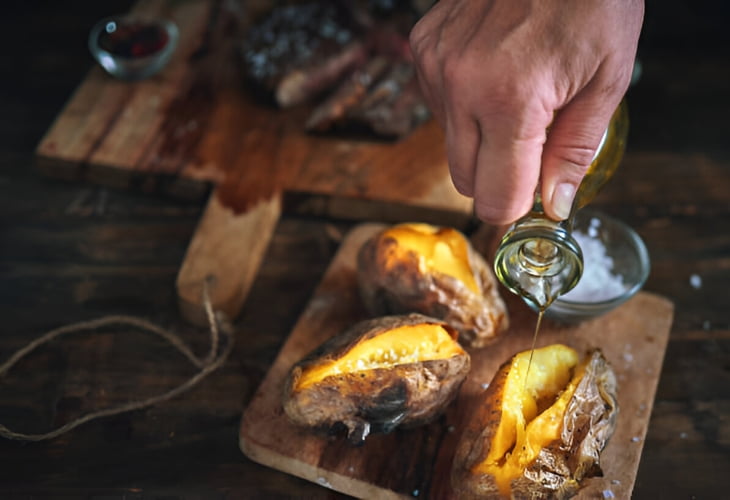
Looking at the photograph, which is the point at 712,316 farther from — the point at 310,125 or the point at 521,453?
the point at 310,125

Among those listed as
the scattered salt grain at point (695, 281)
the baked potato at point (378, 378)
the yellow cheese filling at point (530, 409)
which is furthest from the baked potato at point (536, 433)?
the scattered salt grain at point (695, 281)

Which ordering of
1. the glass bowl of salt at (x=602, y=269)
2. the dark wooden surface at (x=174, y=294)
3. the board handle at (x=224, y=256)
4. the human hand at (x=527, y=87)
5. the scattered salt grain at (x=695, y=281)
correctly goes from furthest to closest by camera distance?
the scattered salt grain at (x=695, y=281), the board handle at (x=224, y=256), the glass bowl of salt at (x=602, y=269), the dark wooden surface at (x=174, y=294), the human hand at (x=527, y=87)

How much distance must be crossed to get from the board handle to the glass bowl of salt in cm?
76

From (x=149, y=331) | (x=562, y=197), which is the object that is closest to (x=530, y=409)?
(x=562, y=197)

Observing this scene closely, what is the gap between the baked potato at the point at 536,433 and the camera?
1421 millimetres

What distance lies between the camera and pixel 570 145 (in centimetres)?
141

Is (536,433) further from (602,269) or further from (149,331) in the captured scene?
(149,331)

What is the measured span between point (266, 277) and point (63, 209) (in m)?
0.64

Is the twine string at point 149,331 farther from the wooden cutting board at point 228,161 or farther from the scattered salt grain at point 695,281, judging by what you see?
the scattered salt grain at point 695,281

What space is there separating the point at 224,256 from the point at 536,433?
0.94m

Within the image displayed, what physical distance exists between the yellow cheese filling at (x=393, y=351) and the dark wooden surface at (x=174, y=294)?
28 cm

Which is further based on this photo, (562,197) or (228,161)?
(228,161)

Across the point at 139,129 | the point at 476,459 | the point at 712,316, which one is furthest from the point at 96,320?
the point at 712,316

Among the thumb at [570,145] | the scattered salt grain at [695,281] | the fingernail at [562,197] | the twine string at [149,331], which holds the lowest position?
the scattered salt grain at [695,281]
